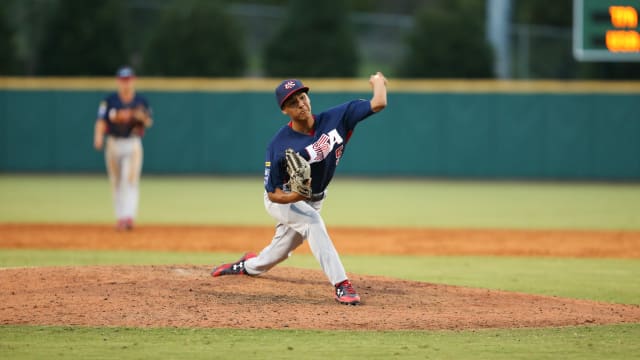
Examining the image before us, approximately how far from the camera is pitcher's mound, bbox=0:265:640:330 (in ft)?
23.6

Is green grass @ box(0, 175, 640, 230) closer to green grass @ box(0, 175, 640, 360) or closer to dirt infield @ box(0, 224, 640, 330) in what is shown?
green grass @ box(0, 175, 640, 360)

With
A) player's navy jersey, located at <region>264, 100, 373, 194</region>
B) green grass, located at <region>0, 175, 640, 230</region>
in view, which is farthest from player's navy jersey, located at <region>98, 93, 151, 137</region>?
player's navy jersey, located at <region>264, 100, 373, 194</region>

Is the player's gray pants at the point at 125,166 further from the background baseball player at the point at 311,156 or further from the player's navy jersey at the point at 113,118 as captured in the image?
the background baseball player at the point at 311,156

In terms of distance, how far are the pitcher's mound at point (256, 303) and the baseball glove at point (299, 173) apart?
851 millimetres

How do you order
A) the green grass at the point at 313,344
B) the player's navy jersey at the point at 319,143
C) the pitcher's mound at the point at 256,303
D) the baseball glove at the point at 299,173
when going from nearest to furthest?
1. the green grass at the point at 313,344
2. the pitcher's mound at the point at 256,303
3. the baseball glove at the point at 299,173
4. the player's navy jersey at the point at 319,143

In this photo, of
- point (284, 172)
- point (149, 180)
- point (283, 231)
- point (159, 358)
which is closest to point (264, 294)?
point (283, 231)

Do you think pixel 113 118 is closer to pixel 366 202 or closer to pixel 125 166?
pixel 125 166

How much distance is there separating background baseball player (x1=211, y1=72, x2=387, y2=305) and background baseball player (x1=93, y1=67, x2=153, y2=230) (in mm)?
6057

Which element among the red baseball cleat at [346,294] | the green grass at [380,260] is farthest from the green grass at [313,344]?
the red baseball cleat at [346,294]

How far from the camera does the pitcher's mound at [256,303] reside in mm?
7207

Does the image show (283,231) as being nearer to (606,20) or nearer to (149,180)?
(606,20)

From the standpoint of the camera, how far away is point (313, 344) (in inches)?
257

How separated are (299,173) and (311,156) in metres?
0.26

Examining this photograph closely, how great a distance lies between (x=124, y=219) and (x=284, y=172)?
21.6 feet
